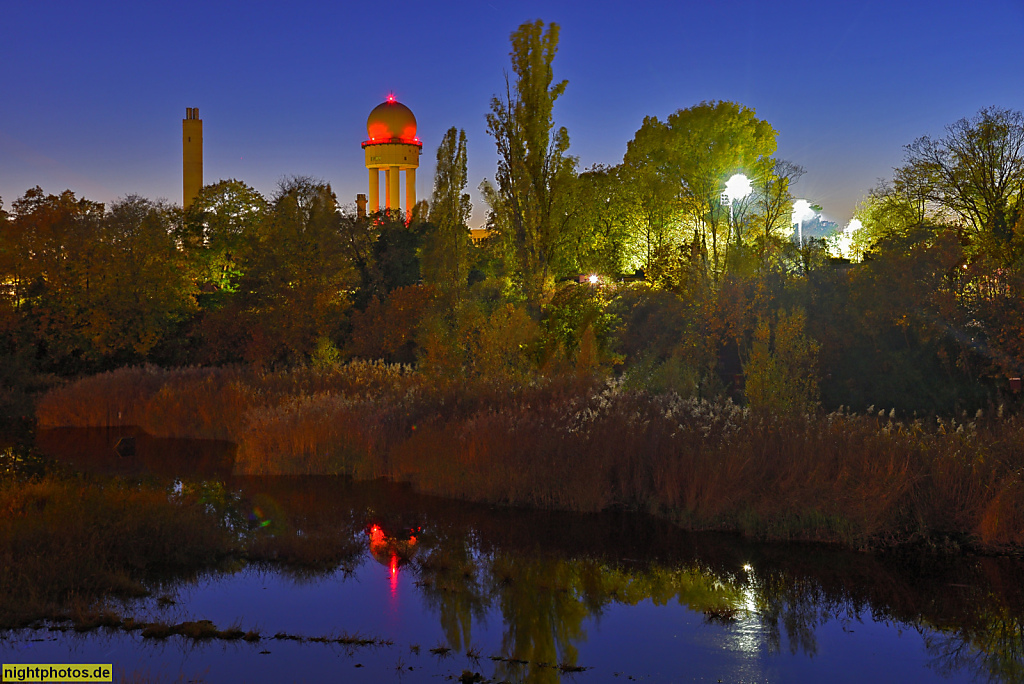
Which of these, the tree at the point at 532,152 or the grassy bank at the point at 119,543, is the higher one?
the tree at the point at 532,152

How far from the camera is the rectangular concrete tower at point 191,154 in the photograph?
54.0m

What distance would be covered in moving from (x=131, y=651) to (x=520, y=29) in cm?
2042

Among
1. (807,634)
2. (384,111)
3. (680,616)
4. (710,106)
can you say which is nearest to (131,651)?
(680,616)

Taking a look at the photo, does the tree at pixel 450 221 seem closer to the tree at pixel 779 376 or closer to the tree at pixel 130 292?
the tree at pixel 130 292

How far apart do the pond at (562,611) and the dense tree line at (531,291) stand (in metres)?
5.86

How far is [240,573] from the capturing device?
921 cm

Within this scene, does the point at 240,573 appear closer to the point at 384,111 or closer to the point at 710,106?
the point at 710,106

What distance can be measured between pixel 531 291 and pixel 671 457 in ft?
37.4

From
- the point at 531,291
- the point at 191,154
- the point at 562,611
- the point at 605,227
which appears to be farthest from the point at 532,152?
the point at 191,154

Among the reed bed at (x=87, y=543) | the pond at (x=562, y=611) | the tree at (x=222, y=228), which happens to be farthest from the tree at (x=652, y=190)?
the reed bed at (x=87, y=543)

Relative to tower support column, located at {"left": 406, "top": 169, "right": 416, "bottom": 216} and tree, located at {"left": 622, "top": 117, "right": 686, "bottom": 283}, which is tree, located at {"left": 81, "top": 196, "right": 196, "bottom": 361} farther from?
tower support column, located at {"left": 406, "top": 169, "right": 416, "bottom": 216}

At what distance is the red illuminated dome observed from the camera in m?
62.8

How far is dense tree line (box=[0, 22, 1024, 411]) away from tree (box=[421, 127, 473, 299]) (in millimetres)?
97

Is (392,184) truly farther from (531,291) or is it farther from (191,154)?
(531,291)
